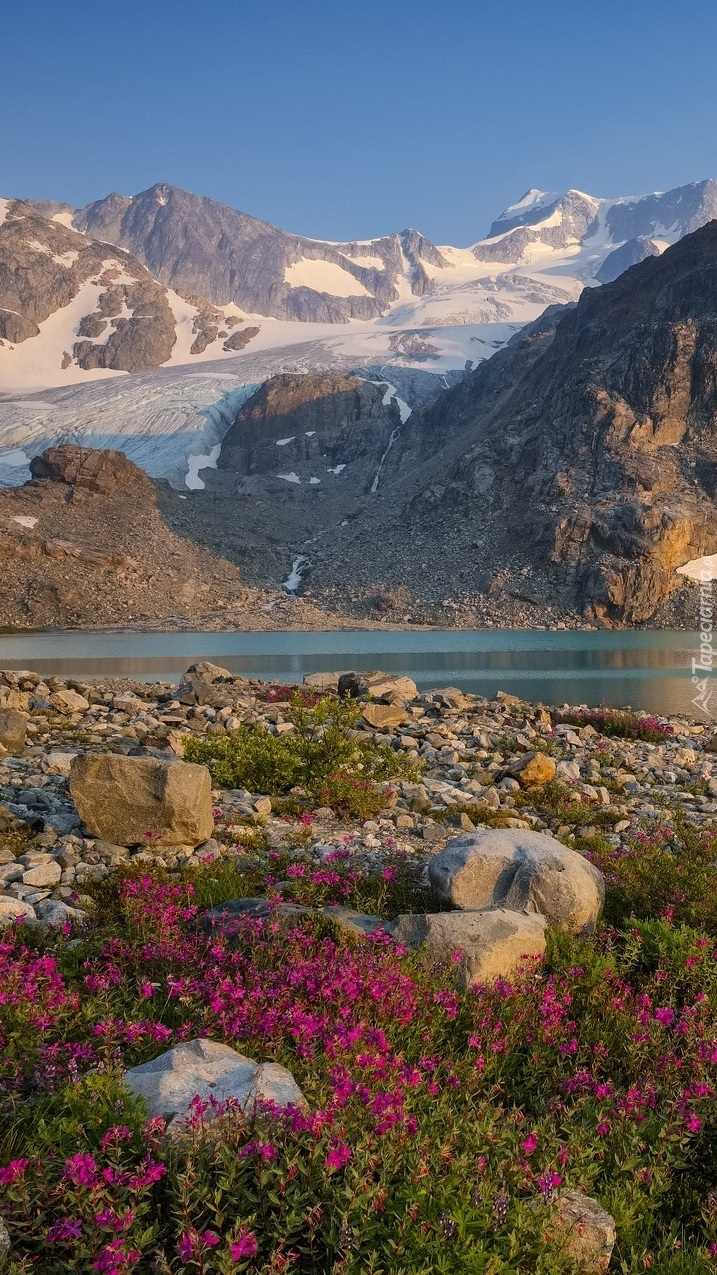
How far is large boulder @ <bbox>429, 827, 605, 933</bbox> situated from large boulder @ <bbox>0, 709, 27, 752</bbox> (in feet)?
32.5

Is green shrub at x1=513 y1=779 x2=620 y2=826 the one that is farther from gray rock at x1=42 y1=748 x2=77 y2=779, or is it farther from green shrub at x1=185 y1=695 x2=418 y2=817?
gray rock at x1=42 y1=748 x2=77 y2=779

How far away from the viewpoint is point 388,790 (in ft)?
39.2

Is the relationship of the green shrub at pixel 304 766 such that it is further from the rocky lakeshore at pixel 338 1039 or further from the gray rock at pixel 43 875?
the gray rock at pixel 43 875

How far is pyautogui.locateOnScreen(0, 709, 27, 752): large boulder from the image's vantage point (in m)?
14.3

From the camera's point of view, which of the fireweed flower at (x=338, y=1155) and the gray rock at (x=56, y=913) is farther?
the gray rock at (x=56, y=913)

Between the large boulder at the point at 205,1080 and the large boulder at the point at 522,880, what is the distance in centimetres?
321

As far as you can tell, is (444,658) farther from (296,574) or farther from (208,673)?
(296,574)

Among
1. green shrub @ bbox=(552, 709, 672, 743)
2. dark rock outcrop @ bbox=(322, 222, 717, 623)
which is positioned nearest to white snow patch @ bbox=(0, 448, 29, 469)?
dark rock outcrop @ bbox=(322, 222, 717, 623)

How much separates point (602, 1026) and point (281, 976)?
217 centimetres

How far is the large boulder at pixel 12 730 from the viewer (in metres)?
14.3

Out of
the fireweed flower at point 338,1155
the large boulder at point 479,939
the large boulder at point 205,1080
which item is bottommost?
the large boulder at point 479,939

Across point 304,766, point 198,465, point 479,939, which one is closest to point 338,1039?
point 479,939

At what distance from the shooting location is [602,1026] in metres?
5.25

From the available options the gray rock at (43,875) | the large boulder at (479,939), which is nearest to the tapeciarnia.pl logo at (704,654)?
the large boulder at (479,939)
